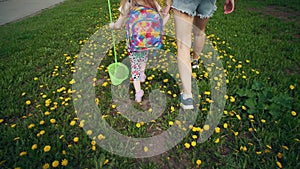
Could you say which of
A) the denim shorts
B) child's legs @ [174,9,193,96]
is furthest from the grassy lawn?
the denim shorts

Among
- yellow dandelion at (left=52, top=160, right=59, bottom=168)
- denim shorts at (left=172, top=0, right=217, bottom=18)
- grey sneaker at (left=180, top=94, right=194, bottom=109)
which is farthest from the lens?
grey sneaker at (left=180, top=94, right=194, bottom=109)

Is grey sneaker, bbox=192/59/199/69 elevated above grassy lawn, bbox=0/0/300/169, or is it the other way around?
grey sneaker, bbox=192/59/199/69

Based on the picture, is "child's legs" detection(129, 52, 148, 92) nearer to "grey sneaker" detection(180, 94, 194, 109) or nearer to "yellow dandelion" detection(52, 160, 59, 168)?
"grey sneaker" detection(180, 94, 194, 109)

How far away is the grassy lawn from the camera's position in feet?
5.89

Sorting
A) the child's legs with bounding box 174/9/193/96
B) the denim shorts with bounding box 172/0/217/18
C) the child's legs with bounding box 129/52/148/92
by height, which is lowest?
the child's legs with bounding box 129/52/148/92

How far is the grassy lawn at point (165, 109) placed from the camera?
1.79 meters

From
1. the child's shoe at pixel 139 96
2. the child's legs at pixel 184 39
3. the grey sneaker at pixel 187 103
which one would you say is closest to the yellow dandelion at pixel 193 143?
the grey sneaker at pixel 187 103

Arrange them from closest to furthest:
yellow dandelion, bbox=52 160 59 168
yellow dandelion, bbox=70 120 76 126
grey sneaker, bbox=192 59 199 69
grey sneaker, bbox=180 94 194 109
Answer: yellow dandelion, bbox=52 160 59 168
yellow dandelion, bbox=70 120 76 126
grey sneaker, bbox=180 94 194 109
grey sneaker, bbox=192 59 199 69

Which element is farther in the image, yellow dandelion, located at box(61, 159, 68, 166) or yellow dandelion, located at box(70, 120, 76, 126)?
yellow dandelion, located at box(70, 120, 76, 126)

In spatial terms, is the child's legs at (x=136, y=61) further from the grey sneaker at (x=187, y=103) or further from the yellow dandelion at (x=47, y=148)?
the yellow dandelion at (x=47, y=148)

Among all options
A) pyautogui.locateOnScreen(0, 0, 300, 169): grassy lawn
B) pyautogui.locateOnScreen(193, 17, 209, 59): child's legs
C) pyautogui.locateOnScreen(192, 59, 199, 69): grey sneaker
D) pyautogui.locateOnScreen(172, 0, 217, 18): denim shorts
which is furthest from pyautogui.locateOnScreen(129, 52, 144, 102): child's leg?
pyautogui.locateOnScreen(192, 59, 199, 69): grey sneaker

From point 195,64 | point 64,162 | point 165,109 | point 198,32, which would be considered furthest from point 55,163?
point 195,64

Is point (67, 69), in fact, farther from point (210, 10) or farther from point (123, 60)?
point (210, 10)

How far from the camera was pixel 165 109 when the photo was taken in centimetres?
236
